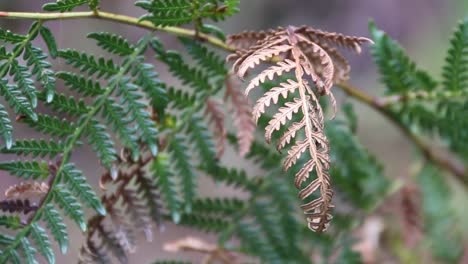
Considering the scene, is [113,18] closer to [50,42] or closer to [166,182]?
[50,42]

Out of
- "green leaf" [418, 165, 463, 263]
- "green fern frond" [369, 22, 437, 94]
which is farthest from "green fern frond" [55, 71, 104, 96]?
"green leaf" [418, 165, 463, 263]

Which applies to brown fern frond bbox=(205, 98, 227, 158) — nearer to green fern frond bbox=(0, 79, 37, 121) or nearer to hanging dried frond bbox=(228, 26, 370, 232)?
hanging dried frond bbox=(228, 26, 370, 232)

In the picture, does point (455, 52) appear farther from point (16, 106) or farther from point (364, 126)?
point (364, 126)

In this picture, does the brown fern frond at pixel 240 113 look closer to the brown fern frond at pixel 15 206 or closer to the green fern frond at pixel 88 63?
the green fern frond at pixel 88 63

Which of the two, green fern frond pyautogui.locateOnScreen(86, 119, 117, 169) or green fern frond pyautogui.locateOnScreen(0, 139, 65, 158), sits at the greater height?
green fern frond pyautogui.locateOnScreen(86, 119, 117, 169)

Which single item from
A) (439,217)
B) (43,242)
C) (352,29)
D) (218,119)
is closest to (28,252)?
(43,242)

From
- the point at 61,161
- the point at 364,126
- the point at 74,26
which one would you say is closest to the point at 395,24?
the point at 364,126

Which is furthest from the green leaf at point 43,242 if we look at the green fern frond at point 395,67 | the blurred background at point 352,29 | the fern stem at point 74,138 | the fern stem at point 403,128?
the blurred background at point 352,29
